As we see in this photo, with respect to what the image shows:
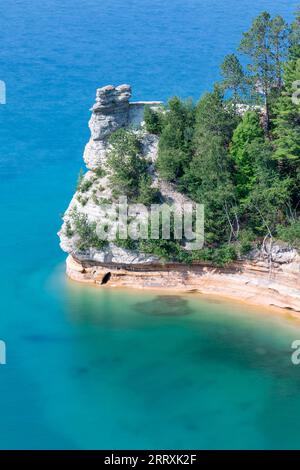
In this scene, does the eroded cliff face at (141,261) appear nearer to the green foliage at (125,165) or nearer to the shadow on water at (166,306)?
the green foliage at (125,165)

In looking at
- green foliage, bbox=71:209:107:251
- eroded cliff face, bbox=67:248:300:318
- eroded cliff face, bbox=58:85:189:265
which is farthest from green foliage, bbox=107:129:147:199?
eroded cliff face, bbox=67:248:300:318

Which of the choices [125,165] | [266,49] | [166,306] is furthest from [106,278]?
[266,49]

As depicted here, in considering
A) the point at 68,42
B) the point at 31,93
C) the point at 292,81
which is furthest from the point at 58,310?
the point at 68,42

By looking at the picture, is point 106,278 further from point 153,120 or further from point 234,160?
point 234,160

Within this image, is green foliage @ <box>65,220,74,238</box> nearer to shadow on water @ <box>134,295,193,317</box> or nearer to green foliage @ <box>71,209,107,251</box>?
green foliage @ <box>71,209,107,251</box>

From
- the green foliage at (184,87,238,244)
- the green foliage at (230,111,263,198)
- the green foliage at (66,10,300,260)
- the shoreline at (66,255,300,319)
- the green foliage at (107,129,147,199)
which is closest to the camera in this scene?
the shoreline at (66,255,300,319)

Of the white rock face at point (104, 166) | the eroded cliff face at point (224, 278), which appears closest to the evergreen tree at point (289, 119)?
the eroded cliff face at point (224, 278)
